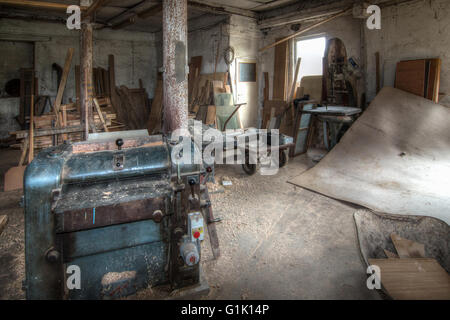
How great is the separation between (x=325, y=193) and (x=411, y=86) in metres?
2.71

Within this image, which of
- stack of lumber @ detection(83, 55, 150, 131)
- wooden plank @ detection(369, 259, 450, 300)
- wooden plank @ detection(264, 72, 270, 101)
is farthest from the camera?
stack of lumber @ detection(83, 55, 150, 131)

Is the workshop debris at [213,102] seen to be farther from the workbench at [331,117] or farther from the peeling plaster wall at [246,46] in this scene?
the workbench at [331,117]

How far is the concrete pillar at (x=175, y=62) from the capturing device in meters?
3.00

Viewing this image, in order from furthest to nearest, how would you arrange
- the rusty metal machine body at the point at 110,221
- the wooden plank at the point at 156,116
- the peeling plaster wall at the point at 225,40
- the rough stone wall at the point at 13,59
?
the wooden plank at the point at 156,116, the rough stone wall at the point at 13,59, the peeling plaster wall at the point at 225,40, the rusty metal machine body at the point at 110,221

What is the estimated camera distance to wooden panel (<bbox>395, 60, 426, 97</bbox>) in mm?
4791

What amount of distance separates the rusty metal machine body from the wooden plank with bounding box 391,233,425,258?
5.82 ft

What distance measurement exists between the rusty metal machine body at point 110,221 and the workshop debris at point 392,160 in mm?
2501

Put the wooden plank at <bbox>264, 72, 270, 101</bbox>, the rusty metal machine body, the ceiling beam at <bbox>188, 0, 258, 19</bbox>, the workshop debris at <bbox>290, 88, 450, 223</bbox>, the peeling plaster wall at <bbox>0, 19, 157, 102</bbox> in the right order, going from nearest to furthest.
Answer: the rusty metal machine body → the workshop debris at <bbox>290, 88, 450, 223</bbox> → the ceiling beam at <bbox>188, 0, 258, 19</bbox> → the peeling plaster wall at <bbox>0, 19, 157, 102</bbox> → the wooden plank at <bbox>264, 72, 270, 101</bbox>

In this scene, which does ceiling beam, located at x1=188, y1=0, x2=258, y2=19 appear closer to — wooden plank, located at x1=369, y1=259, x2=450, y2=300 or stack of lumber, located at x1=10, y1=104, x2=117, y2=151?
stack of lumber, located at x1=10, y1=104, x2=117, y2=151

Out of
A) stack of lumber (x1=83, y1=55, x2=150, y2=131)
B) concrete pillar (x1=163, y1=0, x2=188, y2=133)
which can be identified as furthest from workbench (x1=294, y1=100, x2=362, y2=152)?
stack of lumber (x1=83, y1=55, x2=150, y2=131)

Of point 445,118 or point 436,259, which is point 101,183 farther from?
point 445,118

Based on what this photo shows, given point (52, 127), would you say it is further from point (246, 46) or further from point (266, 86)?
point (266, 86)

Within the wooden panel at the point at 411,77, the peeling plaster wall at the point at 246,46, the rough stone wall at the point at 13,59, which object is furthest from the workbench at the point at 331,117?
the rough stone wall at the point at 13,59
